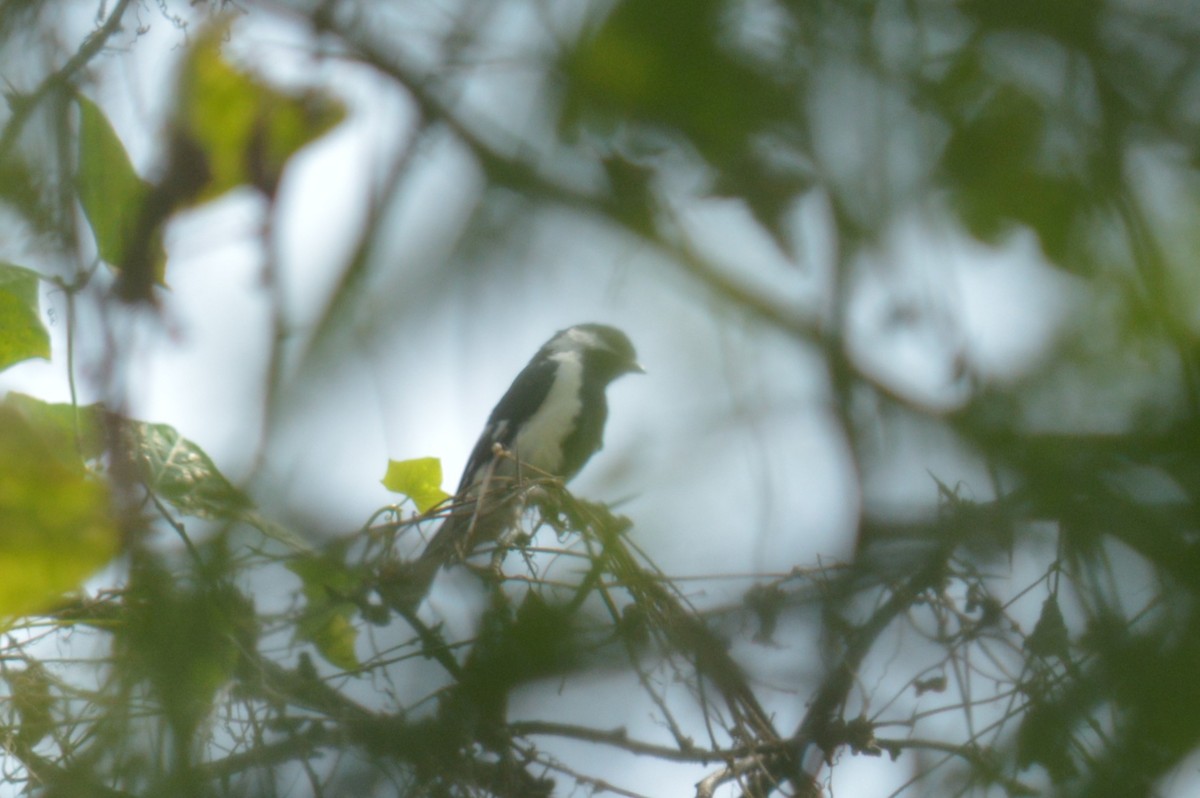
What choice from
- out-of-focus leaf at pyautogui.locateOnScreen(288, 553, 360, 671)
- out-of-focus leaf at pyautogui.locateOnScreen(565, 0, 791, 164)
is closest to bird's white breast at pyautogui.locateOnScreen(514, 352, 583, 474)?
out-of-focus leaf at pyautogui.locateOnScreen(288, 553, 360, 671)

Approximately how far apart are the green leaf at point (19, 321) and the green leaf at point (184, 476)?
6.9 inches

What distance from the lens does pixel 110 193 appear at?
0.71m

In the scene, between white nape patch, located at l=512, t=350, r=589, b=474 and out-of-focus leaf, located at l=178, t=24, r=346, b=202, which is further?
white nape patch, located at l=512, t=350, r=589, b=474

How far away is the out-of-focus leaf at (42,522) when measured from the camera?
796 millimetres

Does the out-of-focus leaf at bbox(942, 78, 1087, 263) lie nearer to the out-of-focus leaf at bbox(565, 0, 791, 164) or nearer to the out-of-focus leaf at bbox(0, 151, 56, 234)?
the out-of-focus leaf at bbox(565, 0, 791, 164)

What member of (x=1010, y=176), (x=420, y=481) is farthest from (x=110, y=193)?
(x=420, y=481)

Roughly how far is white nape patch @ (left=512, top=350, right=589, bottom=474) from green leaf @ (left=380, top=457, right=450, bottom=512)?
178cm

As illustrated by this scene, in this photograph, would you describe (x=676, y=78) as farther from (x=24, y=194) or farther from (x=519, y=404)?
(x=519, y=404)

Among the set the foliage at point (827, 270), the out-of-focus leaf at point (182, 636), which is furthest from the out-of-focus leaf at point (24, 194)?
the out-of-focus leaf at point (182, 636)

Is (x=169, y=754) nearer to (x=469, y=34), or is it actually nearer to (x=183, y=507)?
(x=183, y=507)

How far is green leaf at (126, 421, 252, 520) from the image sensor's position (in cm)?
63

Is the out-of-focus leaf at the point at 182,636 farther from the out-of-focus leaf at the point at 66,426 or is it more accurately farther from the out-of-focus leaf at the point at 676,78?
the out-of-focus leaf at the point at 676,78

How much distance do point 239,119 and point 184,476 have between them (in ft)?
1.83

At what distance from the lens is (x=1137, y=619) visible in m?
0.61
